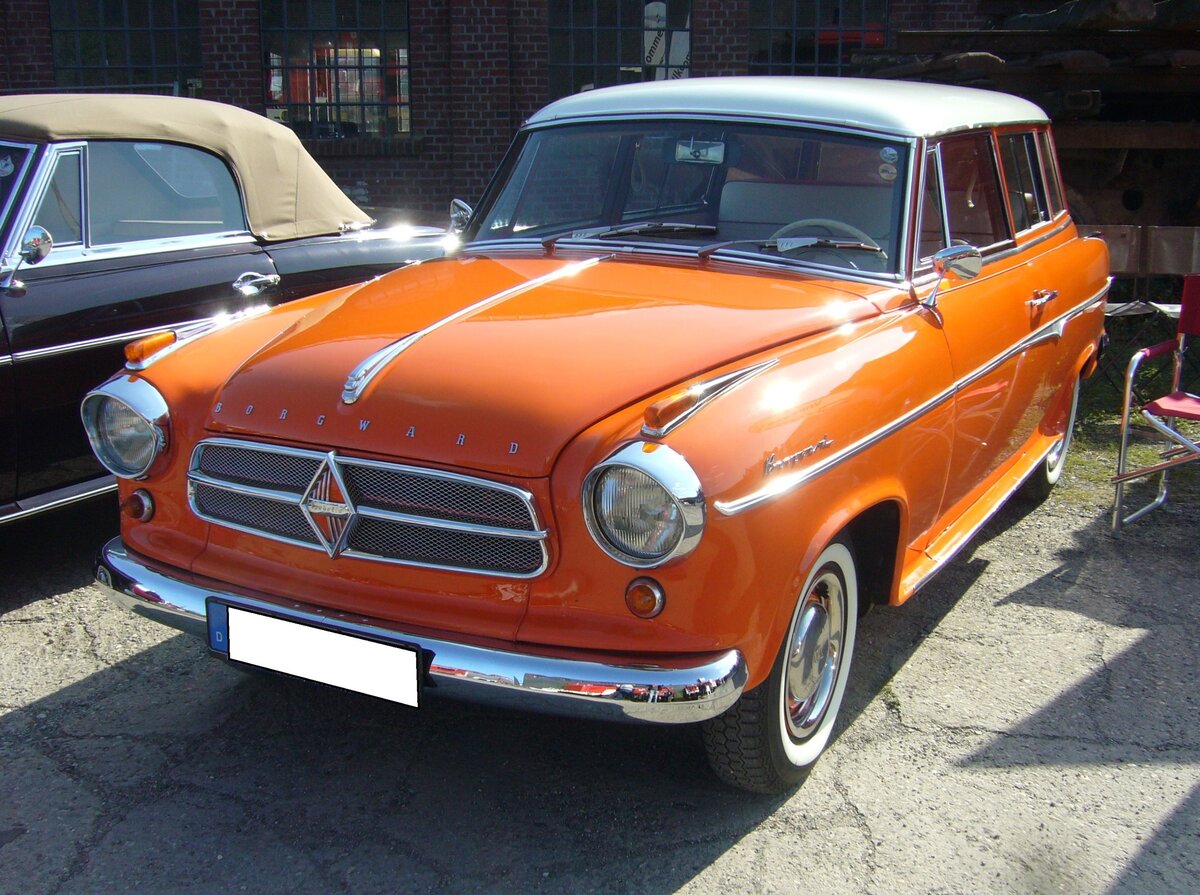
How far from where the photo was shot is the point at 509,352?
2893 millimetres

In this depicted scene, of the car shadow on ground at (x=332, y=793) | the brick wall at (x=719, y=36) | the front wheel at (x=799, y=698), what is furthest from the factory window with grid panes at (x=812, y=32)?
the front wheel at (x=799, y=698)

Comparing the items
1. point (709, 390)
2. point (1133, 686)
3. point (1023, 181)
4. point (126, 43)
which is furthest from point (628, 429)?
point (126, 43)

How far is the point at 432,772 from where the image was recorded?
315 centimetres

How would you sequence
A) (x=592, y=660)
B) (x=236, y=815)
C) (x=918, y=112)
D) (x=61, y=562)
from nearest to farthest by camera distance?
(x=592, y=660)
(x=236, y=815)
(x=918, y=112)
(x=61, y=562)

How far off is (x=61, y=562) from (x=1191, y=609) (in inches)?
166

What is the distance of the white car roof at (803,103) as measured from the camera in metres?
3.73

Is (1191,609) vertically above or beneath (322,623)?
beneath

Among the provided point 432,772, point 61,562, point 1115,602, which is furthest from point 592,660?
point 61,562

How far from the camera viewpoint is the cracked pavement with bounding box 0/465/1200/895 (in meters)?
2.74

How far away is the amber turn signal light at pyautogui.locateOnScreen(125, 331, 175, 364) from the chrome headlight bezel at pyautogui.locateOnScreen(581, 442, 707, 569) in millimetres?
1455

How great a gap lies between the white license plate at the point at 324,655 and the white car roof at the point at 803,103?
6.95 feet

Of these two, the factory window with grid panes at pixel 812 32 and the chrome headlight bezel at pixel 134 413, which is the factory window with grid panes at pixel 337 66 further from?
the chrome headlight bezel at pixel 134 413

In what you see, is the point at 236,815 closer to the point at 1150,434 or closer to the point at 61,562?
the point at 61,562

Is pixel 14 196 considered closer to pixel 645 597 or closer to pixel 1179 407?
pixel 645 597
